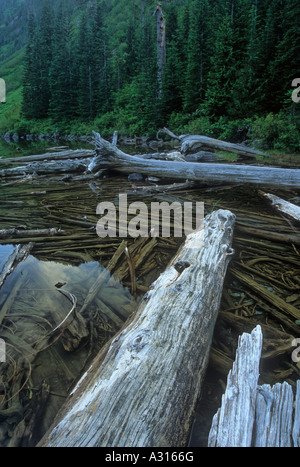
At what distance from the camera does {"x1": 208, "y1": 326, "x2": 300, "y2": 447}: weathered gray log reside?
1137 millimetres

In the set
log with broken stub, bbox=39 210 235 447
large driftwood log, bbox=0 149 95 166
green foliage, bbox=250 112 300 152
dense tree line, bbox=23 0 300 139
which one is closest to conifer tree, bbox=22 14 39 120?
dense tree line, bbox=23 0 300 139

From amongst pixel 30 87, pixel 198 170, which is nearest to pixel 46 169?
pixel 198 170

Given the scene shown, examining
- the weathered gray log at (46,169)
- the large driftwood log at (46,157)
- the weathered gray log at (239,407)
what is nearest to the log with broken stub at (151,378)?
the weathered gray log at (239,407)

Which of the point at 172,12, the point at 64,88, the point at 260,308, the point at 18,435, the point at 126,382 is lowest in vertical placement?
the point at 18,435

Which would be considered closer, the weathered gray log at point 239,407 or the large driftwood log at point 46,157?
the weathered gray log at point 239,407

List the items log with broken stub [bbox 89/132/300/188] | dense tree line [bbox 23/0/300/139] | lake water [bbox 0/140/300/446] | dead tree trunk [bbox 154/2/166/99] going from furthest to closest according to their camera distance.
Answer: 1. dead tree trunk [bbox 154/2/166/99]
2. dense tree line [bbox 23/0/300/139]
3. log with broken stub [bbox 89/132/300/188]
4. lake water [bbox 0/140/300/446]

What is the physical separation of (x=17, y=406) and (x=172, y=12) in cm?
3719

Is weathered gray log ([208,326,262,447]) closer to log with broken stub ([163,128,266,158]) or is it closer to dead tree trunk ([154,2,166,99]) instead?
log with broken stub ([163,128,266,158])

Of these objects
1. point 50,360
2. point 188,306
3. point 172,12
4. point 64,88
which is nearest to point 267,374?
point 188,306

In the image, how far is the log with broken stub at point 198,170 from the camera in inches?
222

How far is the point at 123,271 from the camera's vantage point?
3102 mm

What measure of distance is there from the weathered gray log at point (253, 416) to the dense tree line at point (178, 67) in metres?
14.2

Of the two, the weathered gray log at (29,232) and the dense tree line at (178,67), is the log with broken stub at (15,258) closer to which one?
the weathered gray log at (29,232)

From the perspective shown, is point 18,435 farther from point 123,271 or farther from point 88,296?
point 123,271
